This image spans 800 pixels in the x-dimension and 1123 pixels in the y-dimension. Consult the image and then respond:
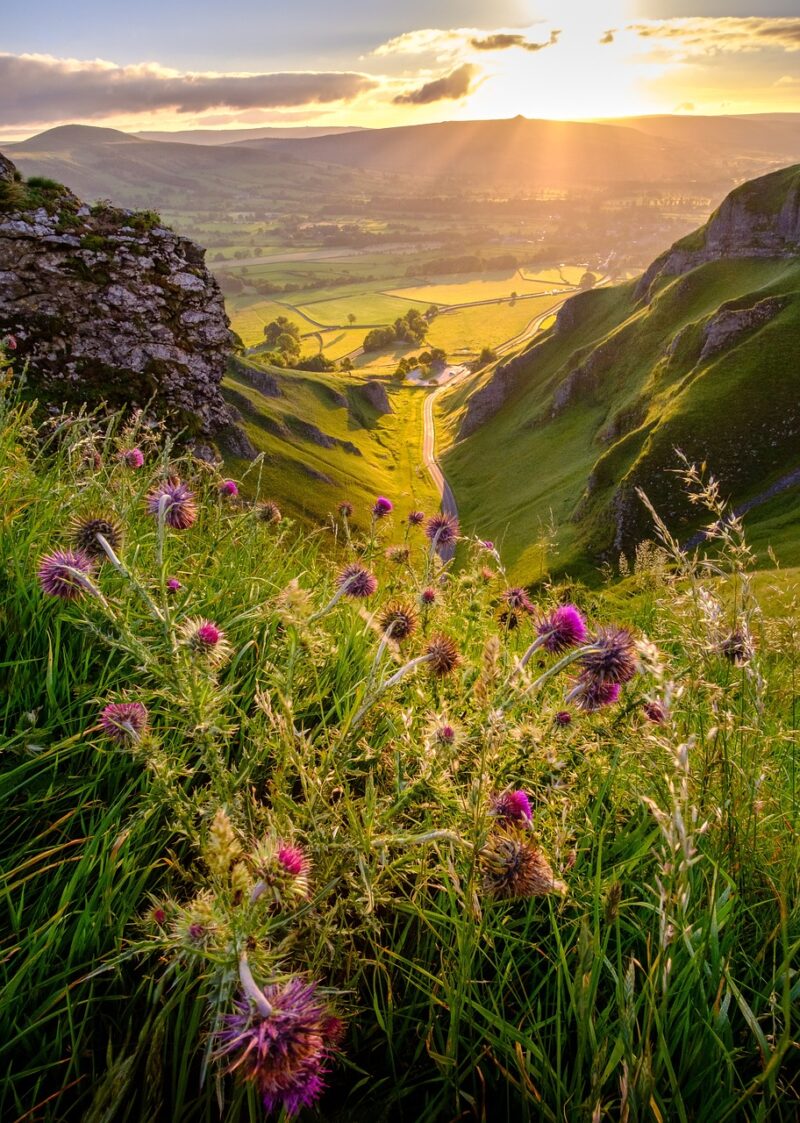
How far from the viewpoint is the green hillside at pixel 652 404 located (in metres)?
85.2

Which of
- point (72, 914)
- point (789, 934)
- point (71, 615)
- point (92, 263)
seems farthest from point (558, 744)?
point (92, 263)

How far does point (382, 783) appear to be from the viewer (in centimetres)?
318

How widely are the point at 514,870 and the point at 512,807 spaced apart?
0.92ft

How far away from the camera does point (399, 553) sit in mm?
5824

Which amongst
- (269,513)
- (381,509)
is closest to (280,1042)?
(381,509)

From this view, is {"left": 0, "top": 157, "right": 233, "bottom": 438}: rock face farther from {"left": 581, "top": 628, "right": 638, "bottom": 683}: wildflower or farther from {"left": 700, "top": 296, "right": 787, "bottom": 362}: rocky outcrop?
{"left": 700, "top": 296, "right": 787, "bottom": 362}: rocky outcrop

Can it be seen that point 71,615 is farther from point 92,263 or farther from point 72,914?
point 92,263

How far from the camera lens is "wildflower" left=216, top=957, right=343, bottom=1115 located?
1.51 m

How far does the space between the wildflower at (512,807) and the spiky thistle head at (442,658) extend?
0.69m

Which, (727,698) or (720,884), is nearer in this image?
(720,884)

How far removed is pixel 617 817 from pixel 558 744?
1.74ft

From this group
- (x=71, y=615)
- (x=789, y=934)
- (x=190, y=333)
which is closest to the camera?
(x=789, y=934)

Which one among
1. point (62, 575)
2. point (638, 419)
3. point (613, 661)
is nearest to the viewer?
point (613, 661)

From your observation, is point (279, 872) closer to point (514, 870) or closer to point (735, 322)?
point (514, 870)
